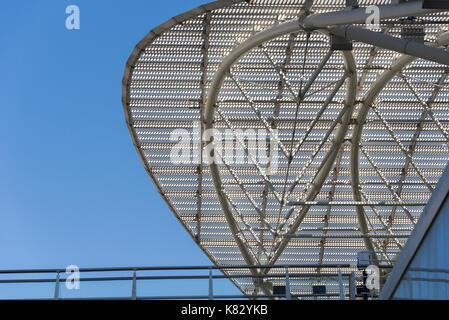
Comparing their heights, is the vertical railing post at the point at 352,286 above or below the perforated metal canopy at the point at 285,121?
below

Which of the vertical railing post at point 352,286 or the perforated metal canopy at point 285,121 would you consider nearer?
the vertical railing post at point 352,286

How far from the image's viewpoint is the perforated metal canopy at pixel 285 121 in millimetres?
35156

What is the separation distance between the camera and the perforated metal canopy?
35.2 m

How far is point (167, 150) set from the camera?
44344 millimetres

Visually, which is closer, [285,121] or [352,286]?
[352,286]

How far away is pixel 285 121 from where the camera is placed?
139ft

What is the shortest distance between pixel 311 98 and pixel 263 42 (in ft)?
23.5

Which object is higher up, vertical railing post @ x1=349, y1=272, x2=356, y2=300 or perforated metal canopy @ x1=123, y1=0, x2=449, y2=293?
perforated metal canopy @ x1=123, y1=0, x2=449, y2=293

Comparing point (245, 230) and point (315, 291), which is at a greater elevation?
point (245, 230)

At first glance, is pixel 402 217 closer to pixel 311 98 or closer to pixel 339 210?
pixel 339 210

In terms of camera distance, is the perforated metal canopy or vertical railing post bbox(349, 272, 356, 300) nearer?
vertical railing post bbox(349, 272, 356, 300)
